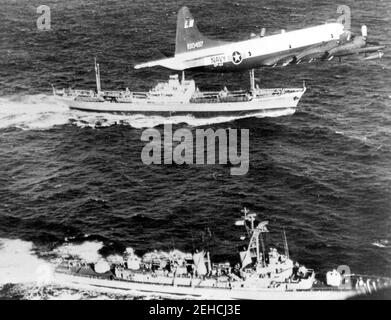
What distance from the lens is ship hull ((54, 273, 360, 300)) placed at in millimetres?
68812

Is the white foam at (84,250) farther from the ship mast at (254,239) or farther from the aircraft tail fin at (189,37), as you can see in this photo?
the aircraft tail fin at (189,37)

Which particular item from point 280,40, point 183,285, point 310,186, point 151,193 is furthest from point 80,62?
point 183,285

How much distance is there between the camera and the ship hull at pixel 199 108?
124 meters

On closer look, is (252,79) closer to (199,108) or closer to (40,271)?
(199,108)

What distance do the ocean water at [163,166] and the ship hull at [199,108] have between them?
2.77 m

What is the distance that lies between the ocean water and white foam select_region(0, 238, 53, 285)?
226 mm

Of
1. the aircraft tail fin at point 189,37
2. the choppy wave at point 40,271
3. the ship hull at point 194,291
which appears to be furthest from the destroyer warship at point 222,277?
the aircraft tail fin at point 189,37

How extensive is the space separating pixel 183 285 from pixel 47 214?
2620 centimetres

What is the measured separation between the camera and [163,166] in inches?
3836

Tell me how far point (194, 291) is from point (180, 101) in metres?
63.7

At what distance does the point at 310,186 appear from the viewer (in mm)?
89000

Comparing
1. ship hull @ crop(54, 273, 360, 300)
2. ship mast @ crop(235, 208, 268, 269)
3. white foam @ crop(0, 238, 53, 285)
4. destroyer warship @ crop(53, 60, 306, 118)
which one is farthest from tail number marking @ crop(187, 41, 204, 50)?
ship hull @ crop(54, 273, 360, 300)

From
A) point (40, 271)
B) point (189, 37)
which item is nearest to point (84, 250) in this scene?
point (40, 271)

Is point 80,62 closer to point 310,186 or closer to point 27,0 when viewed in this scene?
point 27,0
